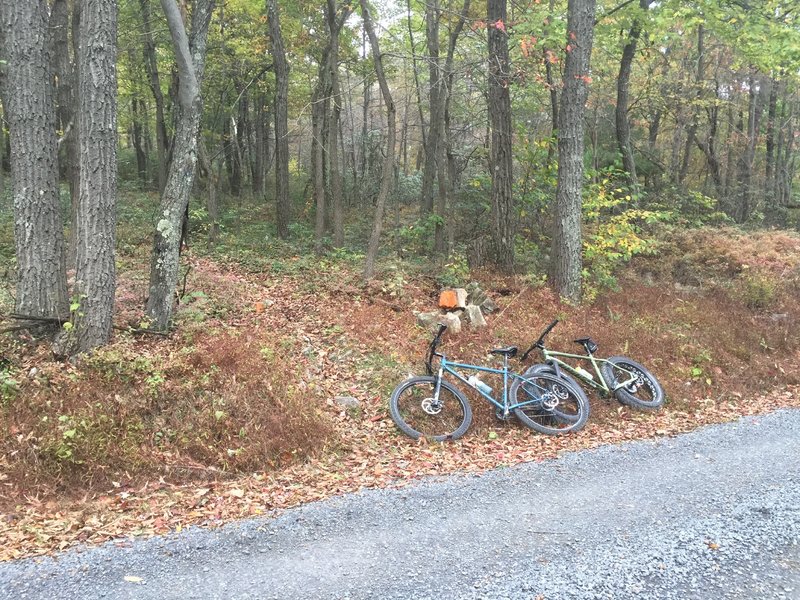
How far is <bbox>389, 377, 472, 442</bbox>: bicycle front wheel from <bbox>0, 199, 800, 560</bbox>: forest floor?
0.65ft

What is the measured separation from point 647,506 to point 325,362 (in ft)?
16.1

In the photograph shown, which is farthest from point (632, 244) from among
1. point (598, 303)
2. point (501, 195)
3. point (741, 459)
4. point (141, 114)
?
point (141, 114)

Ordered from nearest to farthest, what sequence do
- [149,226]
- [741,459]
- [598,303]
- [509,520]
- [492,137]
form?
[509,520], [741,459], [598,303], [492,137], [149,226]

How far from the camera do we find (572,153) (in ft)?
34.1

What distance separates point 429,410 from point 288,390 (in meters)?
1.86

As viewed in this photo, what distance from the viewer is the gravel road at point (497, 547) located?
374cm

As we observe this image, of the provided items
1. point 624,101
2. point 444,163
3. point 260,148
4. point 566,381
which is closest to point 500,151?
point 444,163

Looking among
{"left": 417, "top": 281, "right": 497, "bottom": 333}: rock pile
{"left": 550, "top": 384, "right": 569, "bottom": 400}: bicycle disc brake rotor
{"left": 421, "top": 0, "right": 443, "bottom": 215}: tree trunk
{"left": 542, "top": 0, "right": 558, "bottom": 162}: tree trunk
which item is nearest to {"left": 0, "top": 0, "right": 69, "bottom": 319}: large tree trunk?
{"left": 417, "top": 281, "right": 497, "bottom": 333}: rock pile

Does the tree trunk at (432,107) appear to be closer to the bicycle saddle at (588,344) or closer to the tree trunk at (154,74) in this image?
the tree trunk at (154,74)

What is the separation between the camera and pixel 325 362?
8.17 meters

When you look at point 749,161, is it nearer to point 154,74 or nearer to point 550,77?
point 550,77

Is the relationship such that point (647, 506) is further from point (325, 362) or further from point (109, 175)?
point (109, 175)

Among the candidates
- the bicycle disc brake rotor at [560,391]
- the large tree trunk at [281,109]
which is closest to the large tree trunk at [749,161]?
the bicycle disc brake rotor at [560,391]

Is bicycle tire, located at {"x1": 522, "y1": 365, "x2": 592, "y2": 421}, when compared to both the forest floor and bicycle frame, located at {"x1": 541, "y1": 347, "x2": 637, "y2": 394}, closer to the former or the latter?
bicycle frame, located at {"x1": 541, "y1": 347, "x2": 637, "y2": 394}
